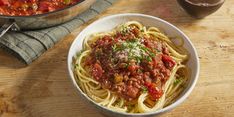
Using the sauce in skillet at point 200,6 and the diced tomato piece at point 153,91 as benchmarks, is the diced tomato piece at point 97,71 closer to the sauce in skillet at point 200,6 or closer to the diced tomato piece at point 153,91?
the diced tomato piece at point 153,91

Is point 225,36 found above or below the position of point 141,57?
below

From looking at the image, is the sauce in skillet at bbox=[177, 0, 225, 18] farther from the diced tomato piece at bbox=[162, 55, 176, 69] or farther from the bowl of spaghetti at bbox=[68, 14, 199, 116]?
the diced tomato piece at bbox=[162, 55, 176, 69]

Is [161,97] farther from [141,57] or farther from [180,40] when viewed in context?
[180,40]

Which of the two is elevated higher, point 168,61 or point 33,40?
point 33,40

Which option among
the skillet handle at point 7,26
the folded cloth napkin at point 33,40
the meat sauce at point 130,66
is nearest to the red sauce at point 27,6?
the folded cloth napkin at point 33,40

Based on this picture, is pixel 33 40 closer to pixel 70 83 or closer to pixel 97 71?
pixel 70 83

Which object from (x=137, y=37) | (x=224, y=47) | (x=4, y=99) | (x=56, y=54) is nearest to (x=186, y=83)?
(x=137, y=37)

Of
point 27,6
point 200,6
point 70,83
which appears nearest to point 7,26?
point 27,6
